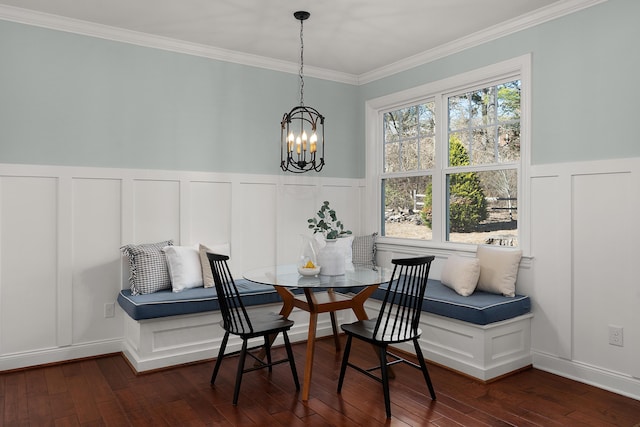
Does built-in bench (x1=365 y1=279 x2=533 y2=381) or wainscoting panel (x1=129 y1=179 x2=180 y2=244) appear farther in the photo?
wainscoting panel (x1=129 y1=179 x2=180 y2=244)

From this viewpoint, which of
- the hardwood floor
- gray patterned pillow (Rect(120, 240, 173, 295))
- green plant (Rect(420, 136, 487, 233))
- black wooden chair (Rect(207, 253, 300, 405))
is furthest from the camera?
green plant (Rect(420, 136, 487, 233))

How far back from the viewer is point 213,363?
12.0 feet

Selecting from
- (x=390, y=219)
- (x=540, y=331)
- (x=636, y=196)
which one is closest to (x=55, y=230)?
(x=390, y=219)

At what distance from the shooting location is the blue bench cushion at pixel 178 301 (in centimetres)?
341

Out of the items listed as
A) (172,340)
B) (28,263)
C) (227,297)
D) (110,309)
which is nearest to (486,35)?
(227,297)

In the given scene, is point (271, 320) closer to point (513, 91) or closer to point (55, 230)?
point (55, 230)

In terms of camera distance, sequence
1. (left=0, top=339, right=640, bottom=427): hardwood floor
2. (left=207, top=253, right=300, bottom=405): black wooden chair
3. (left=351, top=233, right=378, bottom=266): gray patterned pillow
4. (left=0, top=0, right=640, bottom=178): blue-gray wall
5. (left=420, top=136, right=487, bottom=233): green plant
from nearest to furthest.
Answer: (left=0, top=339, right=640, bottom=427): hardwood floor → (left=207, top=253, right=300, bottom=405): black wooden chair → (left=0, top=0, right=640, bottom=178): blue-gray wall → (left=420, top=136, right=487, bottom=233): green plant → (left=351, top=233, right=378, bottom=266): gray patterned pillow

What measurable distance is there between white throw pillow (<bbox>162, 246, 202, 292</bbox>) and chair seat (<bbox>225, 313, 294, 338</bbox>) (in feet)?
2.55

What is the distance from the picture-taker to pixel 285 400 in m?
2.96

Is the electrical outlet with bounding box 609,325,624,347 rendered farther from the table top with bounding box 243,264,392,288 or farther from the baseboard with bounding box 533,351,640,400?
the table top with bounding box 243,264,392,288

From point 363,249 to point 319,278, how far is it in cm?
187

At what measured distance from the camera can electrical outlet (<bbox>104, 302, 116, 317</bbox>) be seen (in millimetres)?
3875

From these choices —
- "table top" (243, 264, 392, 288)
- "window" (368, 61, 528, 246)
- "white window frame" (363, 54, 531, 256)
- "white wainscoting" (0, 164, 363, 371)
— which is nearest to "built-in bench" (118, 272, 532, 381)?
"white wainscoting" (0, 164, 363, 371)

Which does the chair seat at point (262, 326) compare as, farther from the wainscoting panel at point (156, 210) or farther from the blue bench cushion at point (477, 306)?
the wainscoting panel at point (156, 210)
